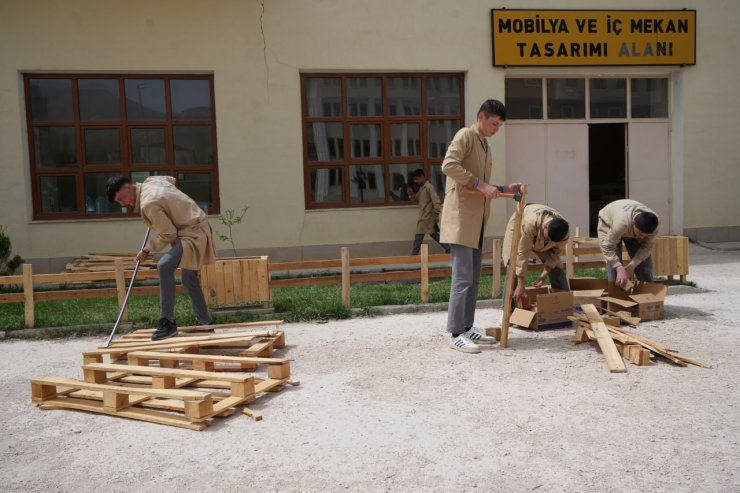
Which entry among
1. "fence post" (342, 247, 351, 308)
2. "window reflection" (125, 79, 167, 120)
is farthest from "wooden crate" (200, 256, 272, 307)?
"window reflection" (125, 79, 167, 120)

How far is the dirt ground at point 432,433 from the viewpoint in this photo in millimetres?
3615

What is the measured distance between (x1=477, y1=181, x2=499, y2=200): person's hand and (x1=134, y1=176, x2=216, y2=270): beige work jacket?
10.2 feet

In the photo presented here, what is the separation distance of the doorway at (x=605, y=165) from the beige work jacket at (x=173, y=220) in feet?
34.3

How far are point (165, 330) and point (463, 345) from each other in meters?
3.12

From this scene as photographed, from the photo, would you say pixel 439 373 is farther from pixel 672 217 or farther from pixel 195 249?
pixel 672 217

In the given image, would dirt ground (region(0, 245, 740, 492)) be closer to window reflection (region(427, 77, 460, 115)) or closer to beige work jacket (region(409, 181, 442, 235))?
beige work jacket (region(409, 181, 442, 235))

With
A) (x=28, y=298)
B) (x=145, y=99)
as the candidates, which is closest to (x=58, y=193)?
(x=145, y=99)

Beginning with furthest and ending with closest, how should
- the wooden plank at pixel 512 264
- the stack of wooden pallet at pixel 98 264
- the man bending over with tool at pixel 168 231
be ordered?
the stack of wooden pallet at pixel 98 264, the man bending over with tool at pixel 168 231, the wooden plank at pixel 512 264

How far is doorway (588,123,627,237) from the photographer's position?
14.9 metres

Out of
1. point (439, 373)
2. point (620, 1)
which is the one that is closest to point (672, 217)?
point (620, 1)

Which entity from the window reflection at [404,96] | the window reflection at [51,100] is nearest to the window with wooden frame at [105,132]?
the window reflection at [51,100]

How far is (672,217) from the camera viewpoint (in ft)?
48.4

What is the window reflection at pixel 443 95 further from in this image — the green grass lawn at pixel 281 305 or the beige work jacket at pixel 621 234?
the beige work jacket at pixel 621 234

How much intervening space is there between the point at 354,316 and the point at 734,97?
10990mm
